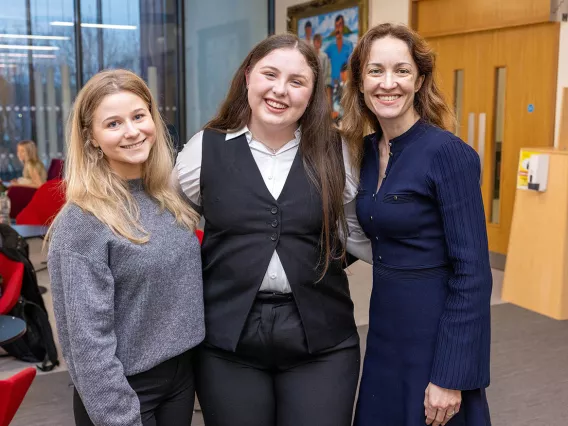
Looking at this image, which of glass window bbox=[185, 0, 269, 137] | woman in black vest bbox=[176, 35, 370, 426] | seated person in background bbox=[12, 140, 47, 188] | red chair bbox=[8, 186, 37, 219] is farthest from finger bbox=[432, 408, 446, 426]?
glass window bbox=[185, 0, 269, 137]

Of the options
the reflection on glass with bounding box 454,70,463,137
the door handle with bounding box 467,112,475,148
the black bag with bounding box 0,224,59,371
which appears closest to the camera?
the black bag with bounding box 0,224,59,371

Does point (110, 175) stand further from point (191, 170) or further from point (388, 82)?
point (388, 82)

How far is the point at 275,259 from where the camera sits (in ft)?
6.03

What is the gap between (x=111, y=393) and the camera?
64.1 inches

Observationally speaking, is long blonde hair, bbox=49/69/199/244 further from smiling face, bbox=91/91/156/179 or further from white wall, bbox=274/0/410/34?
white wall, bbox=274/0/410/34

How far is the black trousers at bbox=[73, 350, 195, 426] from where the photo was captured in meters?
1.74

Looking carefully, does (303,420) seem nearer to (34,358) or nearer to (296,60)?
(296,60)

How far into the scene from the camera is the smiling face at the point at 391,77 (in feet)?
6.07

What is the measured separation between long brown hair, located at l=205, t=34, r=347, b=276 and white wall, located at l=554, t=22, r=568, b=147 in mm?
4582

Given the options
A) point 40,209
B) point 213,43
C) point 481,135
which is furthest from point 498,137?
point 40,209

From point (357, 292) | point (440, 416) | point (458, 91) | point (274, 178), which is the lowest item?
point (357, 292)

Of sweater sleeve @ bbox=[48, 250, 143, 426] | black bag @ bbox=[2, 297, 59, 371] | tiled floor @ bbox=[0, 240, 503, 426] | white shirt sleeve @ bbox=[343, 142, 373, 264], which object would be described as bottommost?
tiled floor @ bbox=[0, 240, 503, 426]

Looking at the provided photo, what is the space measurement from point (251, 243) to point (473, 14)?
5.88 m

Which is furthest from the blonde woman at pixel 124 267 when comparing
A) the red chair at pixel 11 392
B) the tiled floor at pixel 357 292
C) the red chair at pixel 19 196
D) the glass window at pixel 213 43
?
the glass window at pixel 213 43
